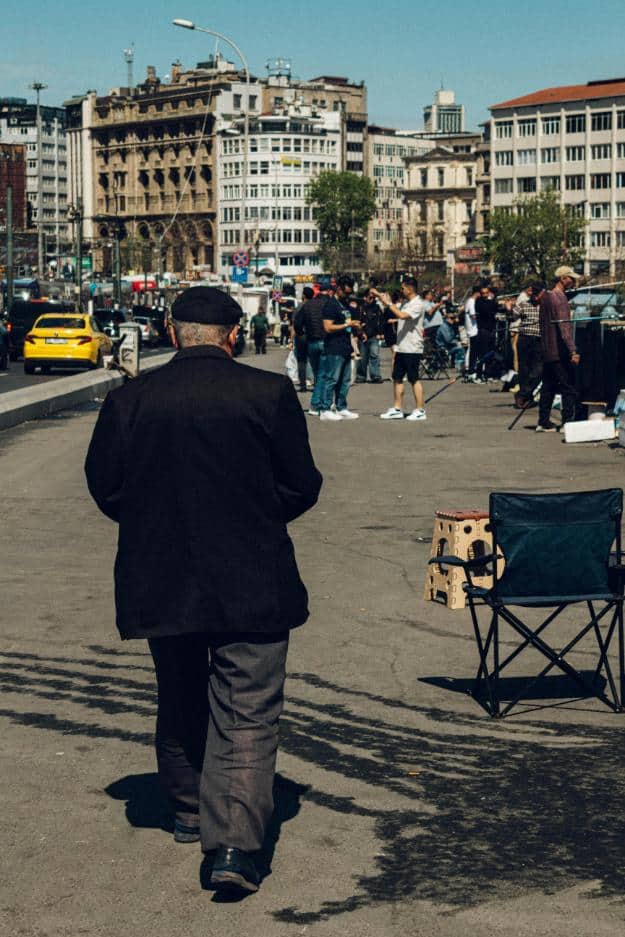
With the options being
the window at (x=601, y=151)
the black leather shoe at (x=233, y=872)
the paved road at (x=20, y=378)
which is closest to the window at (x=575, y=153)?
the window at (x=601, y=151)

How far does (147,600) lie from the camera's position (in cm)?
483

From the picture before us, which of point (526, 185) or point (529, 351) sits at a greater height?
point (526, 185)

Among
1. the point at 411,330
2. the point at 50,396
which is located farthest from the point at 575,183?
the point at 411,330

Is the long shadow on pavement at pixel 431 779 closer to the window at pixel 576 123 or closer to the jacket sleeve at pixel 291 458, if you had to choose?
the jacket sleeve at pixel 291 458

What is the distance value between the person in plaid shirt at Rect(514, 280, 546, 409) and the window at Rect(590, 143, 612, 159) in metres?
145

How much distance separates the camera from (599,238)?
16825cm

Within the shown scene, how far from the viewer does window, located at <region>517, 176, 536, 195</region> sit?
572ft

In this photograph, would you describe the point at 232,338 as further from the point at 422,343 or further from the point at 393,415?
the point at 393,415

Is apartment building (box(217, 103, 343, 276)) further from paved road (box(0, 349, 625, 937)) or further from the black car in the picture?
paved road (box(0, 349, 625, 937))

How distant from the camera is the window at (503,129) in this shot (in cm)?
17625

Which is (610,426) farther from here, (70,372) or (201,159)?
(201,159)

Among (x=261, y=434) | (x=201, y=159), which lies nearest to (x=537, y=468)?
(x=261, y=434)

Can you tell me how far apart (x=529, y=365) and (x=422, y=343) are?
2.40 metres

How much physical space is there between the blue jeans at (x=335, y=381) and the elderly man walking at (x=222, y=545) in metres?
18.7
